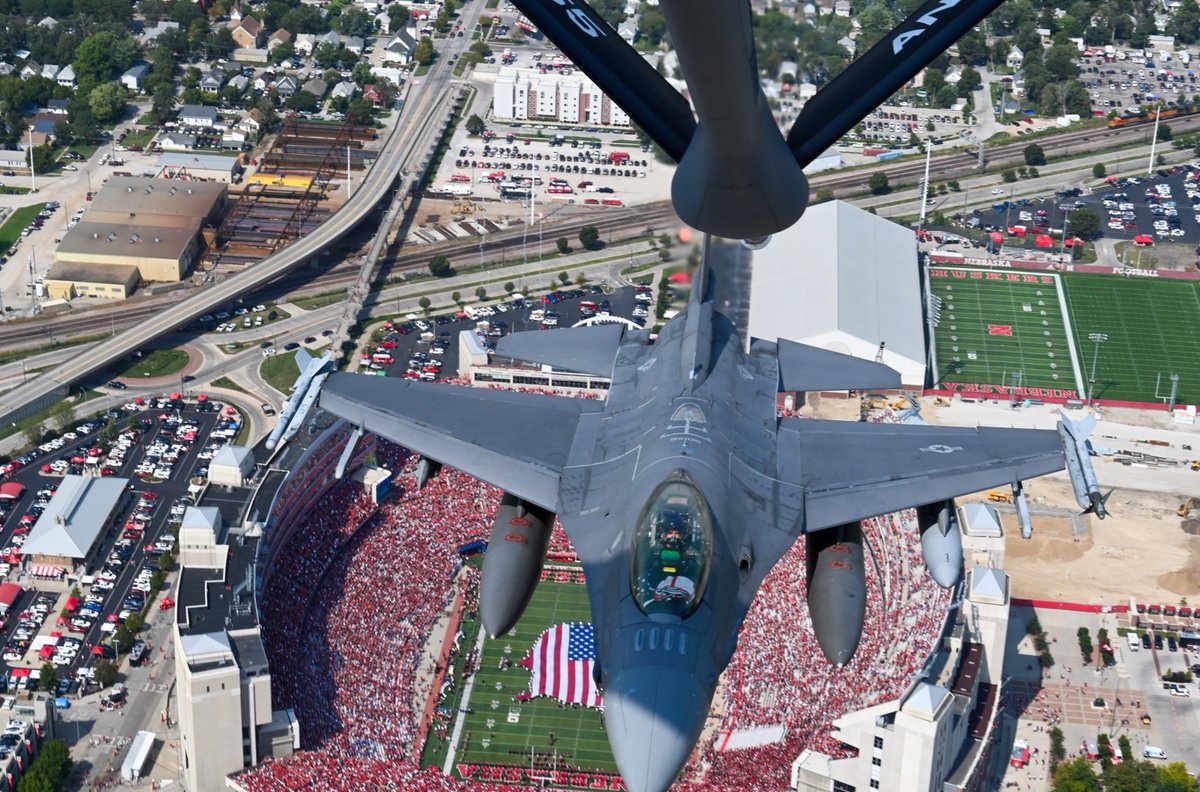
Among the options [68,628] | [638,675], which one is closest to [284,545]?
[68,628]

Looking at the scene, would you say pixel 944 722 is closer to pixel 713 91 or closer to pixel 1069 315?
pixel 713 91

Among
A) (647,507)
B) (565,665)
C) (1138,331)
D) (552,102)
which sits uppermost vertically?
(552,102)

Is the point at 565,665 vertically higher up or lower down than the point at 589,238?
lower down

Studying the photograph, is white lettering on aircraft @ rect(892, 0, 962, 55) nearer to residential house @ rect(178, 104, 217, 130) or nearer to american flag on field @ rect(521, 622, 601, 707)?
american flag on field @ rect(521, 622, 601, 707)

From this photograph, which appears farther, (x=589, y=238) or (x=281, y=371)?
(x=589, y=238)

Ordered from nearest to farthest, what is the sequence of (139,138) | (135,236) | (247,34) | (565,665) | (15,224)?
1. (565,665)
2. (135,236)
3. (15,224)
4. (139,138)
5. (247,34)

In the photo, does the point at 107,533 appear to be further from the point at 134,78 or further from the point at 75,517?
the point at 134,78

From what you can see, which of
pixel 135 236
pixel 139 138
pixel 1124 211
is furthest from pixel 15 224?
pixel 1124 211
